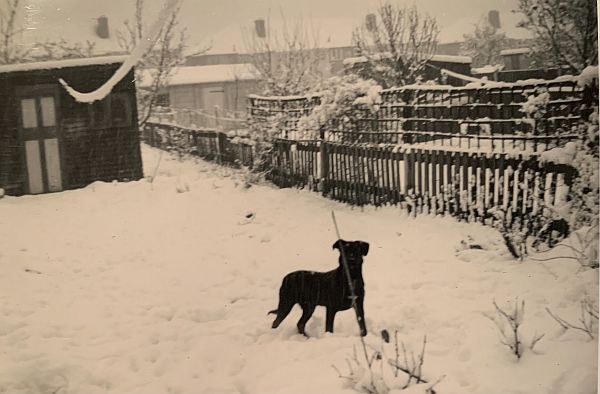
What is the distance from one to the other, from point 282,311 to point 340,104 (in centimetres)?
131

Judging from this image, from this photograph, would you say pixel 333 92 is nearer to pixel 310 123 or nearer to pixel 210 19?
pixel 310 123

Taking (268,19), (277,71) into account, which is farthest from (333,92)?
(268,19)

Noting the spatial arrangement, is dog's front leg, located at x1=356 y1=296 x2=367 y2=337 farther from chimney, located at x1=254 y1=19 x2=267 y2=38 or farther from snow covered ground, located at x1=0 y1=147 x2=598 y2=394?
chimney, located at x1=254 y1=19 x2=267 y2=38

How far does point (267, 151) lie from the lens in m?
3.69

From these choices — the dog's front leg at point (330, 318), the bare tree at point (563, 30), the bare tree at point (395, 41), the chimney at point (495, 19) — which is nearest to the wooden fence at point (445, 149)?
the bare tree at point (563, 30)

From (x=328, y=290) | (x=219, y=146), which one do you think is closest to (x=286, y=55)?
(x=219, y=146)

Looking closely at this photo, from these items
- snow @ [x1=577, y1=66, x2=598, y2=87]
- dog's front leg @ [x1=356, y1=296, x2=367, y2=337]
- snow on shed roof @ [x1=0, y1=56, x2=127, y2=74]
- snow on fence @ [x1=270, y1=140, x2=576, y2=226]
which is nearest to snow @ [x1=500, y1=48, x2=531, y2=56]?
snow @ [x1=577, y1=66, x2=598, y2=87]

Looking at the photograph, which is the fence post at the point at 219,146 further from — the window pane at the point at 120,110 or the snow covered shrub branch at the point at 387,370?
the snow covered shrub branch at the point at 387,370

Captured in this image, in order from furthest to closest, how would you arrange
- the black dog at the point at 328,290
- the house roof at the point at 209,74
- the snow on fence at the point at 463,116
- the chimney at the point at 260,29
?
the house roof at the point at 209,74 < the chimney at the point at 260,29 < the snow on fence at the point at 463,116 < the black dog at the point at 328,290

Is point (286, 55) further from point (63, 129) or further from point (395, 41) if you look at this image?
point (63, 129)

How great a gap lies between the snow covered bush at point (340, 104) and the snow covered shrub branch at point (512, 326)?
4.84ft

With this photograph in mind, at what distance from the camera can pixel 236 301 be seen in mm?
2705

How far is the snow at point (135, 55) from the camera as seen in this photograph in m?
2.78

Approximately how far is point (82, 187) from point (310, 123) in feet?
5.03
